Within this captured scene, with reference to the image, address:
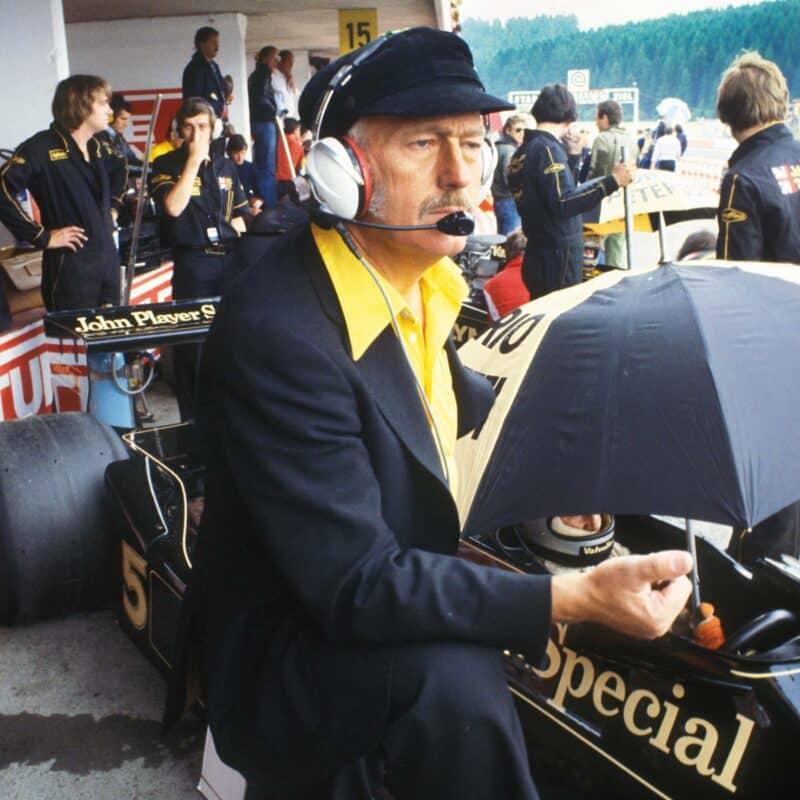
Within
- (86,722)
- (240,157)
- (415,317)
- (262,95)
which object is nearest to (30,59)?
A: (240,157)

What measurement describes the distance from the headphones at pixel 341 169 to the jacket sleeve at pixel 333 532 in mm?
232

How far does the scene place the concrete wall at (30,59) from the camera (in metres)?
7.00

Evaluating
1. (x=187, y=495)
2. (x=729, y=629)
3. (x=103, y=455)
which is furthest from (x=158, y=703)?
(x=729, y=629)

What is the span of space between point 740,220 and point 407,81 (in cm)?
295

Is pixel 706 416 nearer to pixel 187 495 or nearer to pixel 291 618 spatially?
pixel 291 618

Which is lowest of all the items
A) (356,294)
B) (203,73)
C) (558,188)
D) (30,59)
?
(356,294)

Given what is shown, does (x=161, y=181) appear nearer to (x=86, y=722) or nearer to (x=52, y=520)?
(x=52, y=520)

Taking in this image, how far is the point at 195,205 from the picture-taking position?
20.1 ft

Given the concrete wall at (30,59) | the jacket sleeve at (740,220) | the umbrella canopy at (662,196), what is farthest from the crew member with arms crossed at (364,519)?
the concrete wall at (30,59)

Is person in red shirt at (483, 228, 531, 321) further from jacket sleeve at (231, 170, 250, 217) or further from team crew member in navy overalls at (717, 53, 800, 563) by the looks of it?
jacket sleeve at (231, 170, 250, 217)

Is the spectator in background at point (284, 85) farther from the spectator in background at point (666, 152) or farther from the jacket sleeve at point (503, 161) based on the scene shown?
the spectator in background at point (666, 152)

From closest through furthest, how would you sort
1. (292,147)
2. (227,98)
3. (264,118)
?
(227,98) → (264,118) → (292,147)

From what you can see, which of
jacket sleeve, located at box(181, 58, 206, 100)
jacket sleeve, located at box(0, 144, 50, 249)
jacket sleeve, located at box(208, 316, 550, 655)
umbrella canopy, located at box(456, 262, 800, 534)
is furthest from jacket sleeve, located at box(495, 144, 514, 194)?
jacket sleeve, located at box(208, 316, 550, 655)

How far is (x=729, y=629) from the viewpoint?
248 cm
